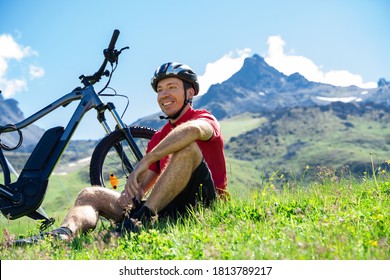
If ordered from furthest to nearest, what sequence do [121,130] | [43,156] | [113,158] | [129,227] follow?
[113,158] → [121,130] → [43,156] → [129,227]

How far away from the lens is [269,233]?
4.81 meters

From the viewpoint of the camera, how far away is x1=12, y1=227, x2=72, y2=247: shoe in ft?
17.4

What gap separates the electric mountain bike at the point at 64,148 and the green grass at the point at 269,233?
202cm

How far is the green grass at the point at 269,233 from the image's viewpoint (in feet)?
13.6

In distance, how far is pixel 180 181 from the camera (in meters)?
5.88

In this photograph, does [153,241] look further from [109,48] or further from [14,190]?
[109,48]

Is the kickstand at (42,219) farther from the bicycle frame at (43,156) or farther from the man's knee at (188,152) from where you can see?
the man's knee at (188,152)

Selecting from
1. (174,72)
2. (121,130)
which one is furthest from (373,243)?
(121,130)

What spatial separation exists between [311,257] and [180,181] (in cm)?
226

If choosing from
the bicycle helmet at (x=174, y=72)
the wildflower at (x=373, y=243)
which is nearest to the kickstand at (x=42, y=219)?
the bicycle helmet at (x=174, y=72)

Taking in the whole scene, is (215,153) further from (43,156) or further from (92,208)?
(43,156)

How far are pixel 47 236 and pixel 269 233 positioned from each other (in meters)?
2.50

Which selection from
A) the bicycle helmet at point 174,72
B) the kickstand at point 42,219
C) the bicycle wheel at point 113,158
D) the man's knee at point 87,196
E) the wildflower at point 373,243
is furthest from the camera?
the bicycle wheel at point 113,158
